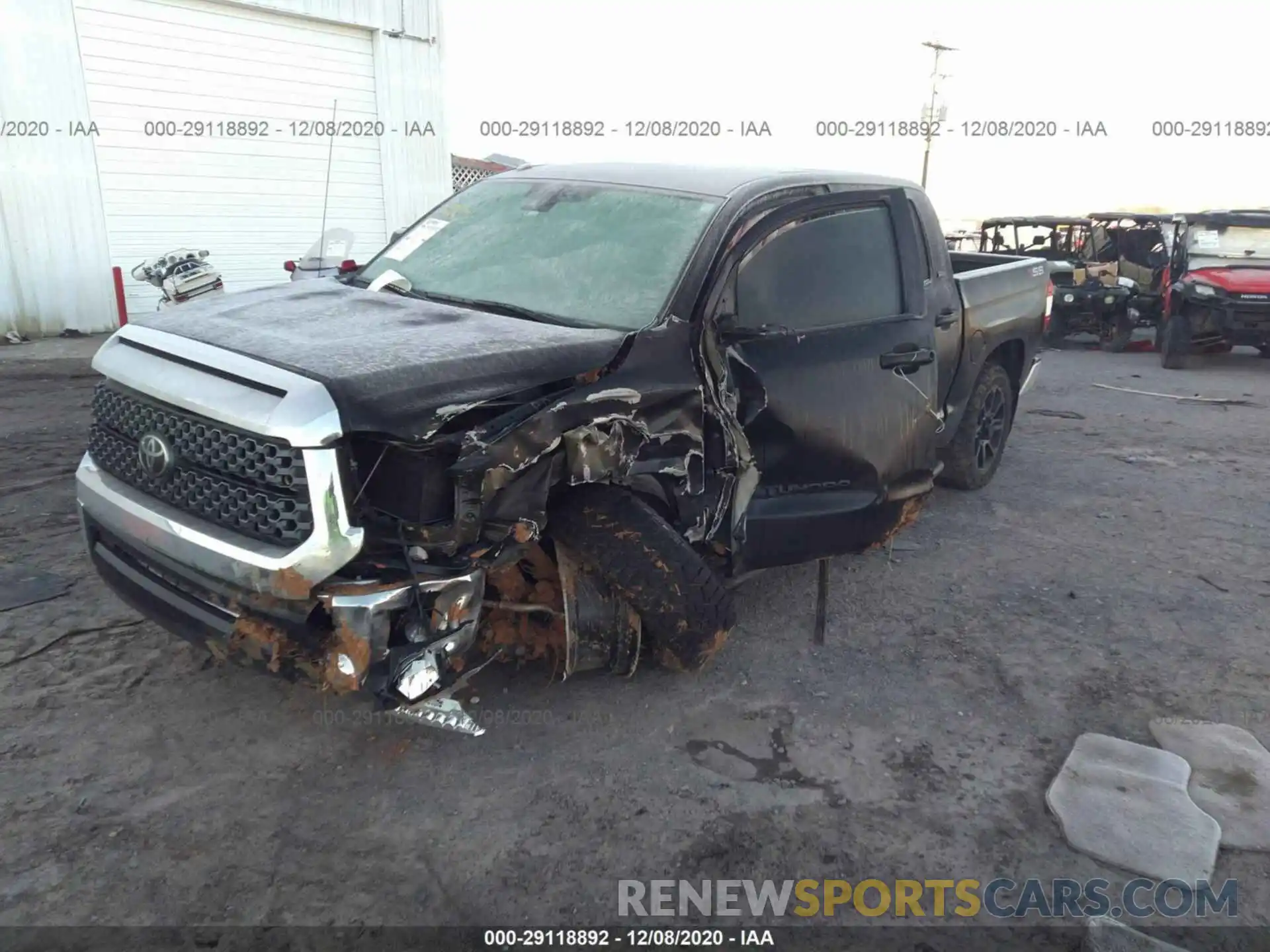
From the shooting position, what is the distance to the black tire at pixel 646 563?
9.73 feet

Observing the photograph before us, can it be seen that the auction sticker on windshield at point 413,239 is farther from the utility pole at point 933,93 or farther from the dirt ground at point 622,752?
the utility pole at point 933,93

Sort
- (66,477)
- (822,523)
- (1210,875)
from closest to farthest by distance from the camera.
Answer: (1210,875), (822,523), (66,477)

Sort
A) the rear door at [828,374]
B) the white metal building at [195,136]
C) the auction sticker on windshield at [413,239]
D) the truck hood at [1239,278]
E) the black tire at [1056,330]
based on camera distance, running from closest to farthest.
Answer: the rear door at [828,374] < the auction sticker on windshield at [413,239] < the truck hood at [1239,278] < the white metal building at [195,136] < the black tire at [1056,330]

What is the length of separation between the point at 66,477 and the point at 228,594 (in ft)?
11.9

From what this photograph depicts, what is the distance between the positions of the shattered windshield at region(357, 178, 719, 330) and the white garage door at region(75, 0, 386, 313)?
9067 mm

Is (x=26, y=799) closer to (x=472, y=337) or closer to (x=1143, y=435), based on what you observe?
(x=472, y=337)

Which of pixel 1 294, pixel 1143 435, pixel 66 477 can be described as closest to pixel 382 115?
pixel 1 294

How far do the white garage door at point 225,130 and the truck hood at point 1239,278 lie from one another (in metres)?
11.3

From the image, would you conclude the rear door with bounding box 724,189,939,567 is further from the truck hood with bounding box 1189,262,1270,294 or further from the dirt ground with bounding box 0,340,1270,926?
the truck hood with bounding box 1189,262,1270,294

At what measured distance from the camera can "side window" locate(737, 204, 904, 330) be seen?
3.51 metres

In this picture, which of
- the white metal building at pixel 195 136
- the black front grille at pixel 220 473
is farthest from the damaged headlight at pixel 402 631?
the white metal building at pixel 195 136

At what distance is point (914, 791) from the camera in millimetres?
2850

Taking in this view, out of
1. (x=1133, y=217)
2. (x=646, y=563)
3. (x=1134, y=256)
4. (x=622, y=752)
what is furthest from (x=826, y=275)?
(x=1134, y=256)

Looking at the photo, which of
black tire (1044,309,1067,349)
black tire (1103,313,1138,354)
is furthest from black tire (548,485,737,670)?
black tire (1103,313,1138,354)
